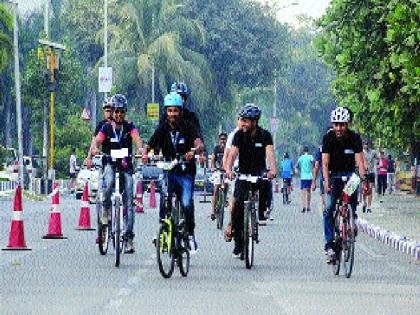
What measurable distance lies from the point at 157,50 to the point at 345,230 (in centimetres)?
5826

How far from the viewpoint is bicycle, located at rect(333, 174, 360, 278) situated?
1842 centimetres

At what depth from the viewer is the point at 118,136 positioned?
20.7 m

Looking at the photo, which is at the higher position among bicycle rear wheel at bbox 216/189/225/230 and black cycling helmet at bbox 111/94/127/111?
black cycling helmet at bbox 111/94/127/111

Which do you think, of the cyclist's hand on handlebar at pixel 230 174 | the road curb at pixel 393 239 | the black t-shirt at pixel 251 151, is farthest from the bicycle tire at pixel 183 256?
the road curb at pixel 393 239

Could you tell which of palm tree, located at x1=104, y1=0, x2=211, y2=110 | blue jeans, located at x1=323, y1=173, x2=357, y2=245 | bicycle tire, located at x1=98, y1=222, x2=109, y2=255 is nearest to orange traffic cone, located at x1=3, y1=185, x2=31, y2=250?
bicycle tire, located at x1=98, y1=222, x2=109, y2=255

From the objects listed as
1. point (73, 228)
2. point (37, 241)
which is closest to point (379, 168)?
point (73, 228)

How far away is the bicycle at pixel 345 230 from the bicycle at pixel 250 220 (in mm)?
1048

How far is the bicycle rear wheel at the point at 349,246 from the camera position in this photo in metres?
18.3

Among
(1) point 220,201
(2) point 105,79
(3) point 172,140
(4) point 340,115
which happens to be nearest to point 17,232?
(3) point 172,140

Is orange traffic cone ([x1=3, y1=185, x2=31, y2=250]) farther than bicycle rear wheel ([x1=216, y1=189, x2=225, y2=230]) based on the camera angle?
No

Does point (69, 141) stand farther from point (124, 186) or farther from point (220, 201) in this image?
point (124, 186)

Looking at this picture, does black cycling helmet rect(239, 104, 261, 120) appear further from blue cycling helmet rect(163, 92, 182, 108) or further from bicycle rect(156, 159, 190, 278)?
bicycle rect(156, 159, 190, 278)

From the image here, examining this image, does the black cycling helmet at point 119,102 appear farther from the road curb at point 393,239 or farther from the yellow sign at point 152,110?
the yellow sign at point 152,110

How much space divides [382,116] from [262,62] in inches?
2198
